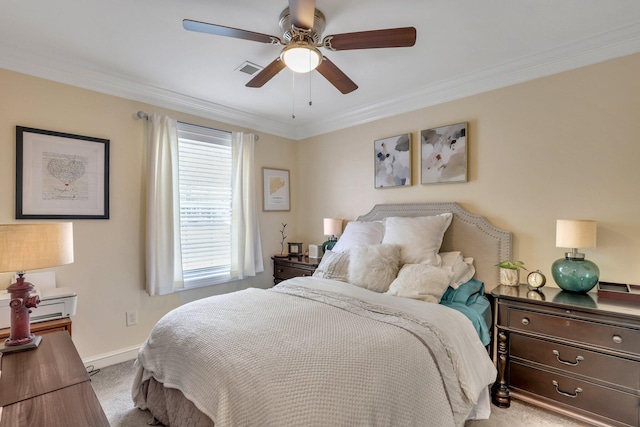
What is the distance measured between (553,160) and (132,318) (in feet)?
13.0

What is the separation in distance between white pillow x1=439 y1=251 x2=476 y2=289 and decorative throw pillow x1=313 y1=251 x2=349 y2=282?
827 mm

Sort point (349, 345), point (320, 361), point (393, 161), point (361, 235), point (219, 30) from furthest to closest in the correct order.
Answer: point (393, 161) < point (361, 235) < point (219, 30) < point (349, 345) < point (320, 361)

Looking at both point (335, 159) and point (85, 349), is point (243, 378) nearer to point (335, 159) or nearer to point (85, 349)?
point (85, 349)

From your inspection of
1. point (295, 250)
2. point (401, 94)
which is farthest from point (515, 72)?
point (295, 250)

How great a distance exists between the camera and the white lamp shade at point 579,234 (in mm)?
2051

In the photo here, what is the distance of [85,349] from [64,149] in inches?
68.3

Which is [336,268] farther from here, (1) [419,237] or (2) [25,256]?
(2) [25,256]

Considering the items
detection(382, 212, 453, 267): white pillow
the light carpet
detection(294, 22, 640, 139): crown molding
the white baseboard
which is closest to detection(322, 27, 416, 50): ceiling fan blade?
detection(294, 22, 640, 139): crown molding

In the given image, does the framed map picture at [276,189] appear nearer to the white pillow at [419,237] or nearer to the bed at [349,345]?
the bed at [349,345]

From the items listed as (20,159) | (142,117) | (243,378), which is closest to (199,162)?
(142,117)

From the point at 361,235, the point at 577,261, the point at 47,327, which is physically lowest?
the point at 47,327

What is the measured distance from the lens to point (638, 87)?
208 centimetres

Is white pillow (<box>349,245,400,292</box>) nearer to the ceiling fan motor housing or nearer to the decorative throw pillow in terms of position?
the decorative throw pillow

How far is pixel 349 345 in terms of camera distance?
4.60 feet
